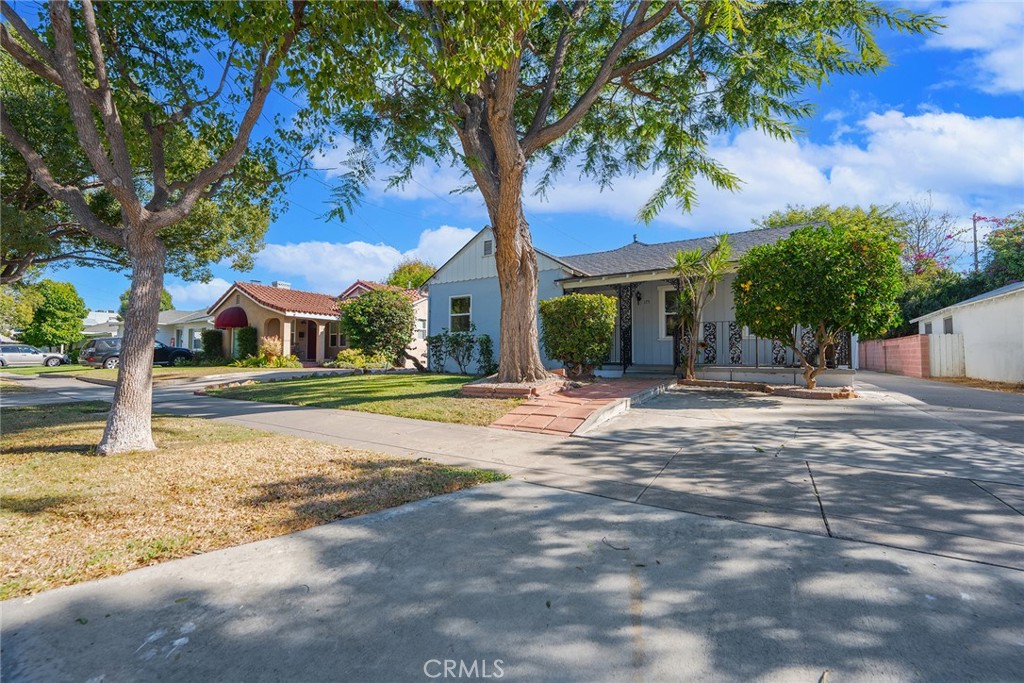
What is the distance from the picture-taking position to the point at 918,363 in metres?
19.2

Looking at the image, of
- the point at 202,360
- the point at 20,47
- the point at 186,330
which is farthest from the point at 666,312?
the point at 186,330

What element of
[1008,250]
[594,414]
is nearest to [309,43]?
[594,414]

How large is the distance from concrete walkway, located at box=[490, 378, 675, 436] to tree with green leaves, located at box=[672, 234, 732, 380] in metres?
1.87

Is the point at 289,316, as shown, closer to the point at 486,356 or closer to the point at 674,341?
the point at 486,356

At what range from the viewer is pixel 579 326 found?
11617mm

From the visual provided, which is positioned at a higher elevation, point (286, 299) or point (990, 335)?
Answer: point (286, 299)

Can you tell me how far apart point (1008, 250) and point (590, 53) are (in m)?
22.9

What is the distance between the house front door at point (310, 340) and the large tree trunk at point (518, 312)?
807 inches

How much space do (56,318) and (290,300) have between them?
28162 mm

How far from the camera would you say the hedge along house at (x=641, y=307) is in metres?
12.7

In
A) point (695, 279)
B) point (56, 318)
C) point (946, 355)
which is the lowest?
point (946, 355)

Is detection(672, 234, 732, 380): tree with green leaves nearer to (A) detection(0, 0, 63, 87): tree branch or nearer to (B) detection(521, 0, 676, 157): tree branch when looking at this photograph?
(B) detection(521, 0, 676, 157): tree branch

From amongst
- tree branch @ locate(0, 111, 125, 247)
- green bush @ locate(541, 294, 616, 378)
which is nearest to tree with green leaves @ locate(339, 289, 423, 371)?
green bush @ locate(541, 294, 616, 378)

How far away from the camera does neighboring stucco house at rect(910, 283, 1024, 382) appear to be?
1334cm
